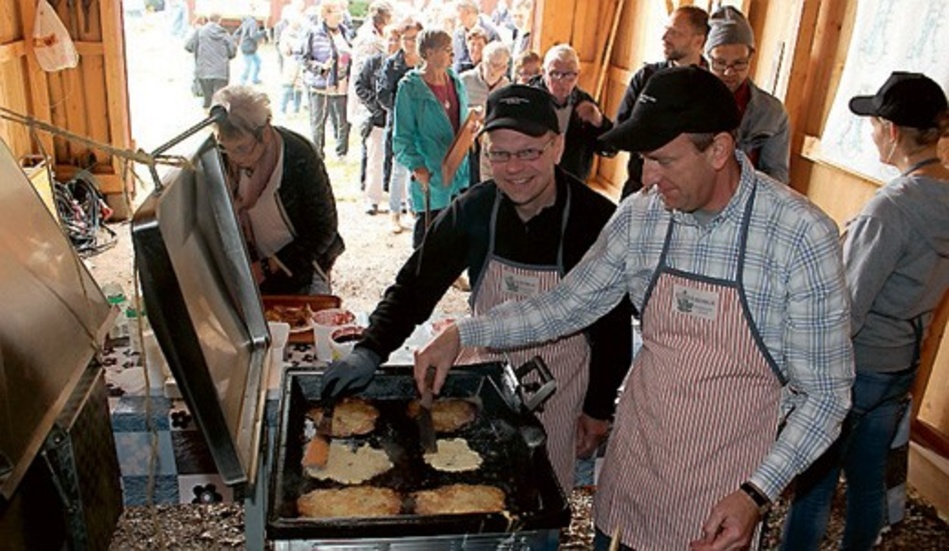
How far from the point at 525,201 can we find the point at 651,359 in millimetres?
575

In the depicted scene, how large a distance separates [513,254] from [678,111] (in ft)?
2.64

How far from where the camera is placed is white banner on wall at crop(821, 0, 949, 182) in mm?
3412

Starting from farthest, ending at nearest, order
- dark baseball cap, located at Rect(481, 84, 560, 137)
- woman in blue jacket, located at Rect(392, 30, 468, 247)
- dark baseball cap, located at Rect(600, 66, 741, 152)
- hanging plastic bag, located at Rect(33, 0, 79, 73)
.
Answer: hanging plastic bag, located at Rect(33, 0, 79, 73)
woman in blue jacket, located at Rect(392, 30, 468, 247)
dark baseball cap, located at Rect(481, 84, 560, 137)
dark baseball cap, located at Rect(600, 66, 741, 152)

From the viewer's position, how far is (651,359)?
1781 millimetres

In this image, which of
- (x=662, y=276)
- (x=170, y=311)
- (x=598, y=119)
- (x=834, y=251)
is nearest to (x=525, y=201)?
(x=662, y=276)

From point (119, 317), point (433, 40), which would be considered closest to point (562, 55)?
point (433, 40)

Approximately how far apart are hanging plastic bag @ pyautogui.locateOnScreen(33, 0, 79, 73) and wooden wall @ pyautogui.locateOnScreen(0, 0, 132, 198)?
15cm

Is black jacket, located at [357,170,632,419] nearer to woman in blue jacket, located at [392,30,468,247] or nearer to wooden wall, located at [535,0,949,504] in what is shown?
wooden wall, located at [535,0,949,504]

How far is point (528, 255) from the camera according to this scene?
2.18 meters

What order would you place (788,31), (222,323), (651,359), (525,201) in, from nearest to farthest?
(222,323) → (651,359) → (525,201) → (788,31)

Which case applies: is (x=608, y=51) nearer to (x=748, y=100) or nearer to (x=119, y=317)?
(x=748, y=100)

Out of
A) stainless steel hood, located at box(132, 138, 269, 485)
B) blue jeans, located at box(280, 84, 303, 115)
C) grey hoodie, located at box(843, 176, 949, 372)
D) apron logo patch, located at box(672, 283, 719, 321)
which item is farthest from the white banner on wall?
blue jeans, located at box(280, 84, 303, 115)

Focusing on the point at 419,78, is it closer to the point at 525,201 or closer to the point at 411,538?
the point at 525,201

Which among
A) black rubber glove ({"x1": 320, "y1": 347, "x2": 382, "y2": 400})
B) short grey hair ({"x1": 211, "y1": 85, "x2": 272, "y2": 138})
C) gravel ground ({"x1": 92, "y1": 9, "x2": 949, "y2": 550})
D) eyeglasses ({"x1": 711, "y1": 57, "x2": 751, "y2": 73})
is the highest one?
eyeglasses ({"x1": 711, "y1": 57, "x2": 751, "y2": 73})
